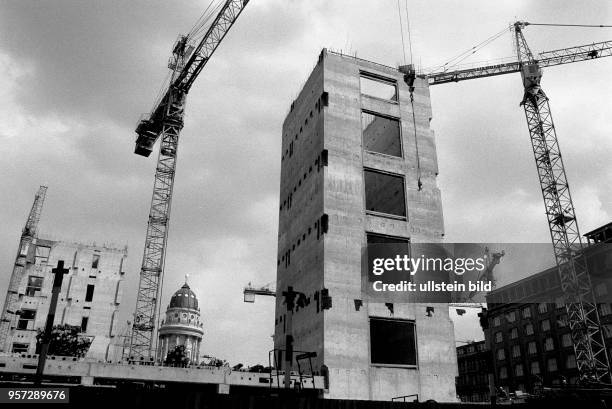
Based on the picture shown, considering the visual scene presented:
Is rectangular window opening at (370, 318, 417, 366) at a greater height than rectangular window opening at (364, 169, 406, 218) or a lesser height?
lesser

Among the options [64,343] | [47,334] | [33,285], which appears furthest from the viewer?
[33,285]

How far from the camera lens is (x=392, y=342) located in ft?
196

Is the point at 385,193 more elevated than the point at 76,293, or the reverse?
the point at 385,193

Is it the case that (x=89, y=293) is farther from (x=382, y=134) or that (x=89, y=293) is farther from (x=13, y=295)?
(x=382, y=134)

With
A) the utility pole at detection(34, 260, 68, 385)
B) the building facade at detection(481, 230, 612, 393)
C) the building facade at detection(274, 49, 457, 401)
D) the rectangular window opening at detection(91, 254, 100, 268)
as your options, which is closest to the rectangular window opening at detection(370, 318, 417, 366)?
the building facade at detection(274, 49, 457, 401)

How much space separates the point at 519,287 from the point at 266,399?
108 metres

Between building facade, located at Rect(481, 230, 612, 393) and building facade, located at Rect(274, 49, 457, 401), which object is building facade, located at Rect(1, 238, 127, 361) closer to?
building facade, located at Rect(274, 49, 457, 401)

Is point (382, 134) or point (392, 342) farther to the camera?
point (382, 134)

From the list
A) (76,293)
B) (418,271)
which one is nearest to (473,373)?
Result: (418,271)

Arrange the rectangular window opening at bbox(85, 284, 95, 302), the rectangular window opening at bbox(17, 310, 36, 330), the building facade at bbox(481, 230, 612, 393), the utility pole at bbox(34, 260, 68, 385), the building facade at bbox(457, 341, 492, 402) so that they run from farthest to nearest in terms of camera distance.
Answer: the building facade at bbox(457, 341, 492, 402) → the rectangular window opening at bbox(85, 284, 95, 302) → the rectangular window opening at bbox(17, 310, 36, 330) → the building facade at bbox(481, 230, 612, 393) → the utility pole at bbox(34, 260, 68, 385)

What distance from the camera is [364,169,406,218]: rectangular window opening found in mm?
65100

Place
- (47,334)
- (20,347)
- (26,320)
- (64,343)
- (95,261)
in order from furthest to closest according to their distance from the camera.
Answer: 1. (95,261)
2. (26,320)
3. (20,347)
4. (64,343)
5. (47,334)

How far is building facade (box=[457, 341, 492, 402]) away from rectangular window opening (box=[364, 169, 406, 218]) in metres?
80.0

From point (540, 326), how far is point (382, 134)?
202 ft
